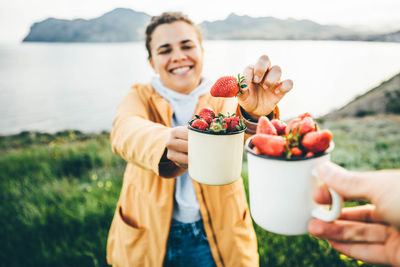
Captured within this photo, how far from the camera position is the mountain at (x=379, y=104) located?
11468mm

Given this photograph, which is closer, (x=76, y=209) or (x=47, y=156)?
(x=76, y=209)

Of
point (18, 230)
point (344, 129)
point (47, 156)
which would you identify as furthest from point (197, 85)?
point (344, 129)

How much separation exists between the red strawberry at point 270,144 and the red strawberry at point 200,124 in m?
0.31

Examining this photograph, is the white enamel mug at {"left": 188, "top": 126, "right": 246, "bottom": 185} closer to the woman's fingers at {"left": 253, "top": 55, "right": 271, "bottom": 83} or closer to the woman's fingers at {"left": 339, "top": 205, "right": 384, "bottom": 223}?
the woman's fingers at {"left": 253, "top": 55, "right": 271, "bottom": 83}

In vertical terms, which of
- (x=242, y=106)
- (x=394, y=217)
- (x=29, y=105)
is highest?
(x=242, y=106)

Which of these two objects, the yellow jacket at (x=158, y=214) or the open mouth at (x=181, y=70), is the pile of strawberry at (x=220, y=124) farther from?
the open mouth at (x=181, y=70)

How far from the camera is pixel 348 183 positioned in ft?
2.83

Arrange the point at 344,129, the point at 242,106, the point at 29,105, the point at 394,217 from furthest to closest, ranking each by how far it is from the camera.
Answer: the point at 29,105 → the point at 344,129 → the point at 242,106 → the point at 394,217

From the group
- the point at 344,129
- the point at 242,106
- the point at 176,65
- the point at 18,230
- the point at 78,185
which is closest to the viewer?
the point at 242,106

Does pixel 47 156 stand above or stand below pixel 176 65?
below

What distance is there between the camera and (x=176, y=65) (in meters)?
2.24

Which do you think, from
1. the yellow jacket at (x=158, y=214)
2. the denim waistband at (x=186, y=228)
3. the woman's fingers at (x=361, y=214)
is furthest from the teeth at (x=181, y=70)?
the woman's fingers at (x=361, y=214)

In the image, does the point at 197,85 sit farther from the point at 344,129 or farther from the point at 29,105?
the point at 29,105

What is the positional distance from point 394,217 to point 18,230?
11.8ft
